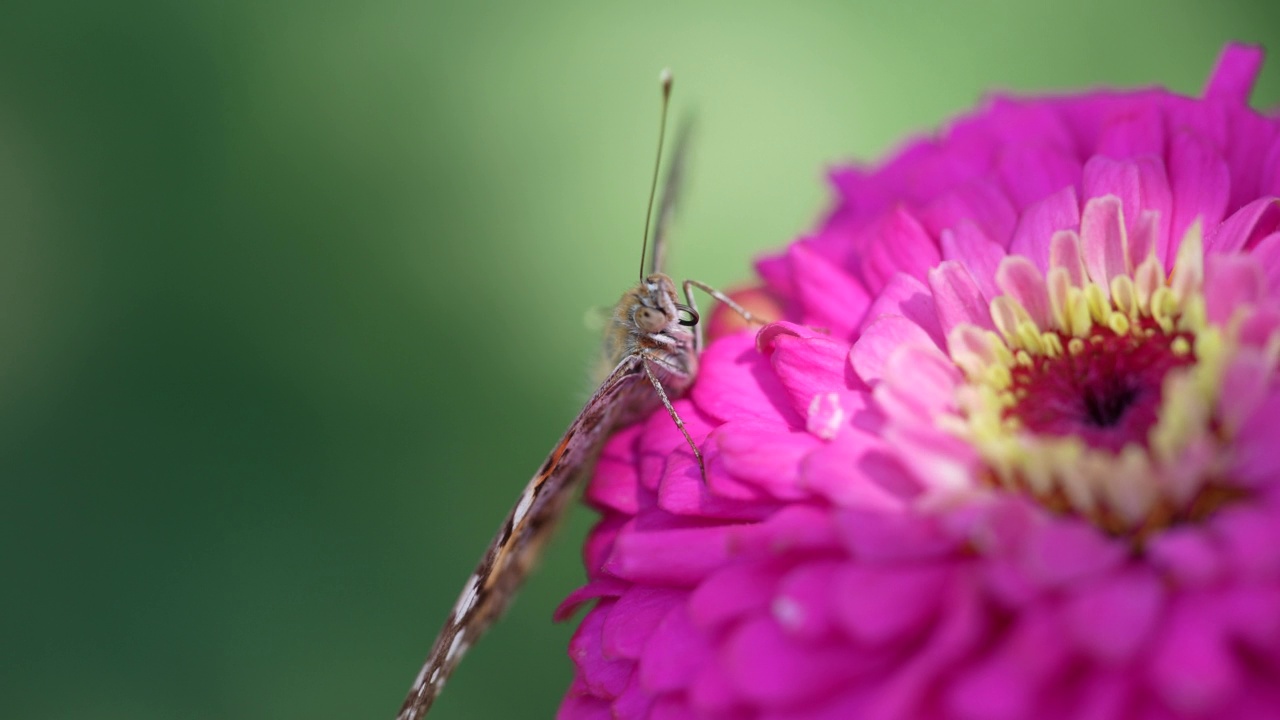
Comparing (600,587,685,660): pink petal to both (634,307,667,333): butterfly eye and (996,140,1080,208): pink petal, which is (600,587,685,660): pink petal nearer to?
(634,307,667,333): butterfly eye

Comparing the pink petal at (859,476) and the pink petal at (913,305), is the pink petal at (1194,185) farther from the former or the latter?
the pink petal at (859,476)

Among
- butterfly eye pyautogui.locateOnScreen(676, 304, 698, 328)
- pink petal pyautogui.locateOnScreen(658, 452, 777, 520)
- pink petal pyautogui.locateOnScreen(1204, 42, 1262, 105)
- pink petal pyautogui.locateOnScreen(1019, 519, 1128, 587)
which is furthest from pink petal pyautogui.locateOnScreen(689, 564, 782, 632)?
pink petal pyautogui.locateOnScreen(1204, 42, 1262, 105)

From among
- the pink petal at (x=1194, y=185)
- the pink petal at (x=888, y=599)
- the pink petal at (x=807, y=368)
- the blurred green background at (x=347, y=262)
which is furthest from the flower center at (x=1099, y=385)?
the blurred green background at (x=347, y=262)

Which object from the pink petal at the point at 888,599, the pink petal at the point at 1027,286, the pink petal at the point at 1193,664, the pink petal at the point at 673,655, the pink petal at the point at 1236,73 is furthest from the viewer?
the pink petal at the point at 1236,73

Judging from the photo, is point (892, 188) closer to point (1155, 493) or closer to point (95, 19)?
point (1155, 493)

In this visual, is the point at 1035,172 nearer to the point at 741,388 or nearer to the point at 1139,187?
the point at 1139,187

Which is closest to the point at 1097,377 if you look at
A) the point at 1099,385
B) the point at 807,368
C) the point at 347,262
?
the point at 1099,385
